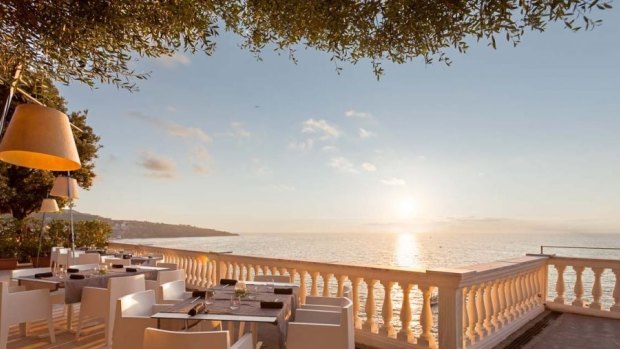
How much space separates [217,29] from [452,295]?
3217 mm

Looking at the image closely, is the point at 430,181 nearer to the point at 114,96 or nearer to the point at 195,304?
the point at 114,96

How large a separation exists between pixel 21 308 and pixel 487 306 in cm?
517

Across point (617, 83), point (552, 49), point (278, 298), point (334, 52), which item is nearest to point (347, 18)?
point (334, 52)

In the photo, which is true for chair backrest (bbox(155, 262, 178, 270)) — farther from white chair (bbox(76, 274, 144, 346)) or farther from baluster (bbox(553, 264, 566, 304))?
baluster (bbox(553, 264, 566, 304))

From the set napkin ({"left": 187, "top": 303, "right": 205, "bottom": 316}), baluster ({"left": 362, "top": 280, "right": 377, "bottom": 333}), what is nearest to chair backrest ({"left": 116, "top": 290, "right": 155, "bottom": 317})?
napkin ({"left": 187, "top": 303, "right": 205, "bottom": 316})

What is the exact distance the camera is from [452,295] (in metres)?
4.04

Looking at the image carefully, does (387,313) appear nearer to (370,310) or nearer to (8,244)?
(370,310)

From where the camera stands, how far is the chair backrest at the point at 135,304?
11.4 feet

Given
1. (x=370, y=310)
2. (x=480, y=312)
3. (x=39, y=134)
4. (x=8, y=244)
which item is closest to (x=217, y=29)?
(x=39, y=134)

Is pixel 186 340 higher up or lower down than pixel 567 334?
higher up

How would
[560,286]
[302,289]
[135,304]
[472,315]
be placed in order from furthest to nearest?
[560,286] < [302,289] < [472,315] < [135,304]

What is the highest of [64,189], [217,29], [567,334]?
[217,29]

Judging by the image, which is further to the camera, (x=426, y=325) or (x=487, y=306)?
(x=487, y=306)

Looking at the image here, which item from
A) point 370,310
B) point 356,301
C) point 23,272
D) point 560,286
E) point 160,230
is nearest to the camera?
point 370,310
